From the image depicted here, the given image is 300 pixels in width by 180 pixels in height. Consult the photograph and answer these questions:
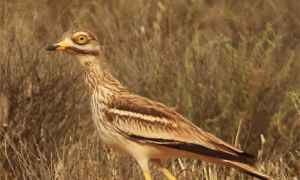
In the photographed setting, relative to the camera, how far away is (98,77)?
687 centimetres

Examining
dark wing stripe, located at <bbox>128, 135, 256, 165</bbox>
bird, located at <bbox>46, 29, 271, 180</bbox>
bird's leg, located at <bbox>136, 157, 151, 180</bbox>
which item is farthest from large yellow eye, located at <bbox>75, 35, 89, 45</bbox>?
bird's leg, located at <bbox>136, 157, 151, 180</bbox>

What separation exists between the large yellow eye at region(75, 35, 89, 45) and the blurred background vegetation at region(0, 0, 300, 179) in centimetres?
71

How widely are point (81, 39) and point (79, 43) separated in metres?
0.03

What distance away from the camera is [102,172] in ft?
22.7

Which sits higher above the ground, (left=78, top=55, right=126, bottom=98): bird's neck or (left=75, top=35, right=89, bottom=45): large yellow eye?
(left=75, top=35, right=89, bottom=45): large yellow eye

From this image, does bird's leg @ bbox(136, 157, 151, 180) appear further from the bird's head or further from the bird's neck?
the bird's head

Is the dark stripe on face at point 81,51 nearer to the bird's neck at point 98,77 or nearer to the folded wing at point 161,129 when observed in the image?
the bird's neck at point 98,77

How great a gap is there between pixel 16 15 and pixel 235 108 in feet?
10.4

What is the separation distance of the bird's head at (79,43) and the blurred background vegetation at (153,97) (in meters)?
0.65

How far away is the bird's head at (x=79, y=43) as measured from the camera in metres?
6.87

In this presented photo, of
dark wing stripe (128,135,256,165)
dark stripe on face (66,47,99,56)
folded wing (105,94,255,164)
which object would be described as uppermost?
dark stripe on face (66,47,99,56)

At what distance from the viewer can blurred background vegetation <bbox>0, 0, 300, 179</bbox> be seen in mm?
7434

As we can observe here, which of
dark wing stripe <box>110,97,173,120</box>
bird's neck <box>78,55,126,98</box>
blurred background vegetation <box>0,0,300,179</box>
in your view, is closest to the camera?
dark wing stripe <box>110,97,173,120</box>

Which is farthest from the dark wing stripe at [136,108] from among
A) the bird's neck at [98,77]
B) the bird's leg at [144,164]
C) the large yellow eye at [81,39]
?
the large yellow eye at [81,39]
